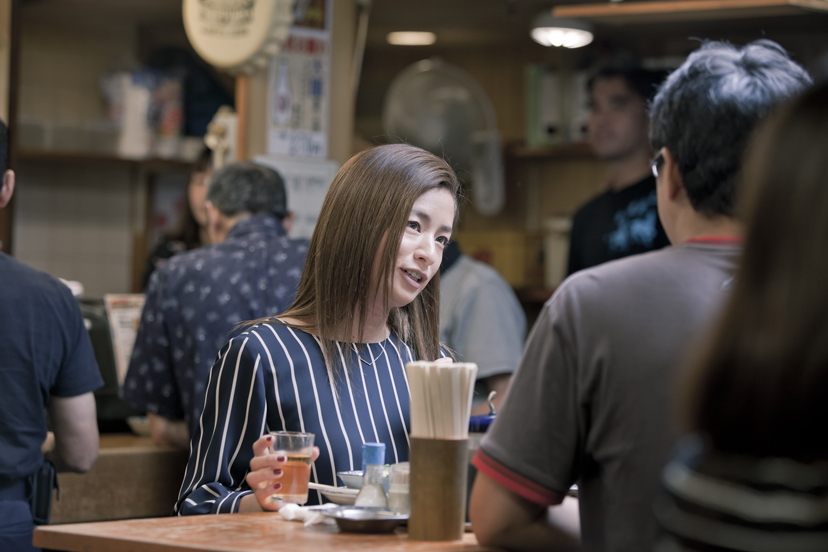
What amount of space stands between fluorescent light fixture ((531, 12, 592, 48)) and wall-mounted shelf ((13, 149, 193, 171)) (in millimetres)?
1883

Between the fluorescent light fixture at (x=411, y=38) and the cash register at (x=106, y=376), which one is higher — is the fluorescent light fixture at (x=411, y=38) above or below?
above

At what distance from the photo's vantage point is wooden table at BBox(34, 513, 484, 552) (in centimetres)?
128

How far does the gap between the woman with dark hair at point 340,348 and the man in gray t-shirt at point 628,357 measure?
537 mm

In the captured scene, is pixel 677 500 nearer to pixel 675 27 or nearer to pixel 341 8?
pixel 341 8

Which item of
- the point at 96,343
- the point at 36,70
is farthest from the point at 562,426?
the point at 36,70

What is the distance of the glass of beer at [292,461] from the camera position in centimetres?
157

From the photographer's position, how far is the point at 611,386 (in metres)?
1.22

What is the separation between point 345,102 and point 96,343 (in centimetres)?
127

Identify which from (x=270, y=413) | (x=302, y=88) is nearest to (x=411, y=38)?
(x=302, y=88)

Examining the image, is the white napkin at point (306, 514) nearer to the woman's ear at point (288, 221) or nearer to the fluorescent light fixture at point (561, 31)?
the woman's ear at point (288, 221)

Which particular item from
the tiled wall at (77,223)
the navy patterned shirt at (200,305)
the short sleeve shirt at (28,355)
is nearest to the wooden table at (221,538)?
the short sleeve shirt at (28,355)

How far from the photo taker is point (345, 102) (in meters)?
3.72

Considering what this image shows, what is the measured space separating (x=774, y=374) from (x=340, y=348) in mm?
1126

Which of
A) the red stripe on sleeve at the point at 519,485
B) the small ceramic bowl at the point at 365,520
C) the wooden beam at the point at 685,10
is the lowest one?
the small ceramic bowl at the point at 365,520
